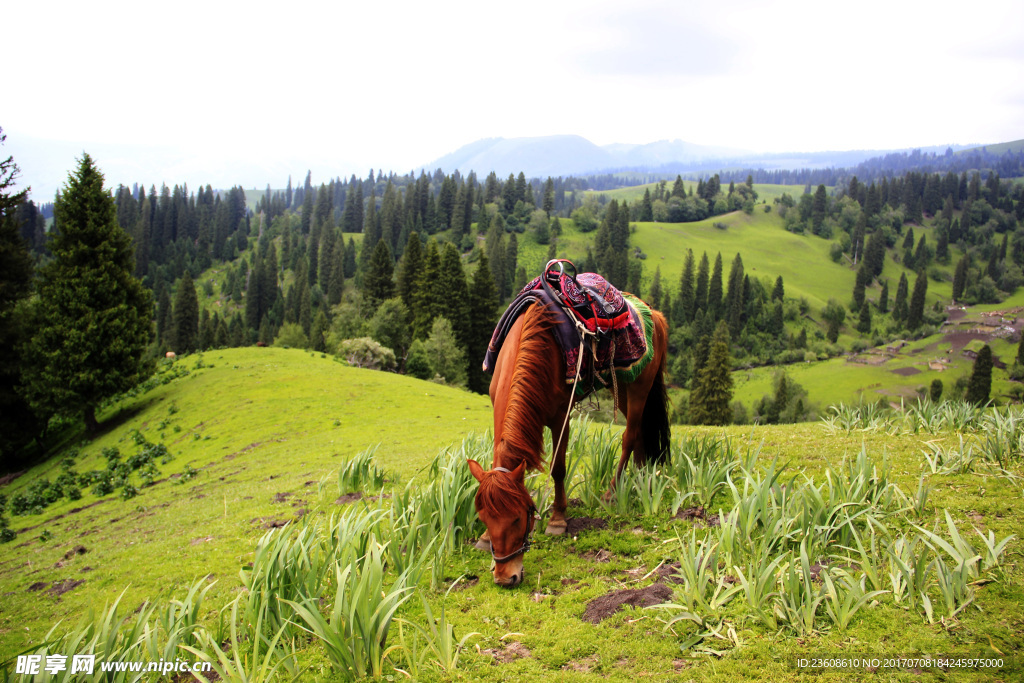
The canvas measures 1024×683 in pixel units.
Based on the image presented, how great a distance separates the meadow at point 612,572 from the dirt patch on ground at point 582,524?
0.06 m

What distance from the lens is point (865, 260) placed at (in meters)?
114

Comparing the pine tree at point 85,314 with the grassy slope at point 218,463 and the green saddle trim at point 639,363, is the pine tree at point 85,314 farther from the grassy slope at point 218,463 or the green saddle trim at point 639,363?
the green saddle trim at point 639,363

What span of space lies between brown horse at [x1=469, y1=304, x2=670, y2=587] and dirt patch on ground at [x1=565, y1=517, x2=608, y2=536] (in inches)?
5.7

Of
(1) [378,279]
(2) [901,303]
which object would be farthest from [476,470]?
(2) [901,303]

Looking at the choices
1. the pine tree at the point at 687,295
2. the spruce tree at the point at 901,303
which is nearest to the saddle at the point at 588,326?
the pine tree at the point at 687,295

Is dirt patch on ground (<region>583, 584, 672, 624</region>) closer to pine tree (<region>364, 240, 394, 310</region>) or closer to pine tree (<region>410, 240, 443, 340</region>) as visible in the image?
pine tree (<region>410, 240, 443, 340</region>)

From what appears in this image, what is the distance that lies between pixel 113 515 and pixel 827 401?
7724 centimetres

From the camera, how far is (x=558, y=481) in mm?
5582

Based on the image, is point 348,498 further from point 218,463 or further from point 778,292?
point 778,292

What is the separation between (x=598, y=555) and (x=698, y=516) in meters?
1.25

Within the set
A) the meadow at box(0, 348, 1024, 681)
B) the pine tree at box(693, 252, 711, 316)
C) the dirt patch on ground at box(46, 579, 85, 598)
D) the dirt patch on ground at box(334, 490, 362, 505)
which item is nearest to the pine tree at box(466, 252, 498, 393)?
the meadow at box(0, 348, 1024, 681)

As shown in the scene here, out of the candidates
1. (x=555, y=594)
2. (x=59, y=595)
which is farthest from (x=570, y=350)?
Result: (x=59, y=595)

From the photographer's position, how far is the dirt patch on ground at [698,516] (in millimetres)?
5375

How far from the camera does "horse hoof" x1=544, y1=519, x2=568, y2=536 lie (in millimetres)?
5570
